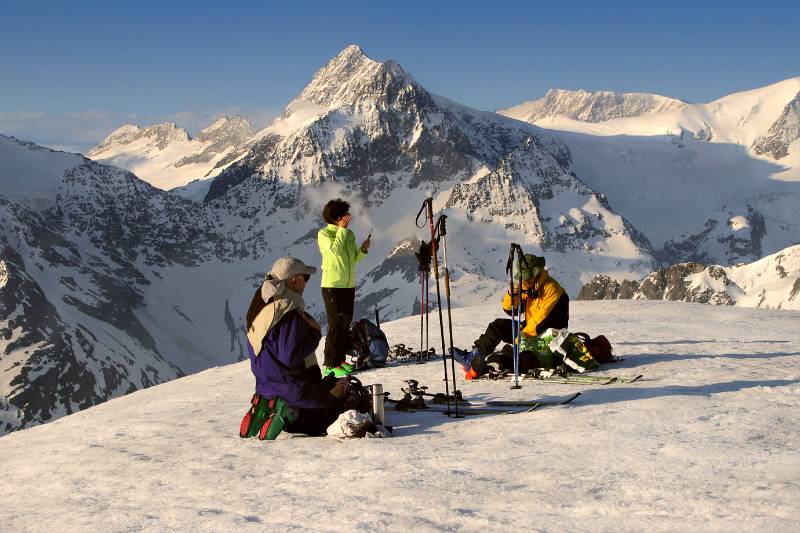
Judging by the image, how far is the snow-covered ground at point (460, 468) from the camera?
253 inches

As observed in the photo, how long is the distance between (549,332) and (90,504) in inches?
301

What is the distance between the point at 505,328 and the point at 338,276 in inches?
114

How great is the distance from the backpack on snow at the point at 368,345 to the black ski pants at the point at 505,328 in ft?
7.59

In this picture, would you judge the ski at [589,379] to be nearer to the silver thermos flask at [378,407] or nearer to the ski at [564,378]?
the ski at [564,378]

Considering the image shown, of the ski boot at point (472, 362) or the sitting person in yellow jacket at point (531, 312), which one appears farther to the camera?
the sitting person in yellow jacket at point (531, 312)

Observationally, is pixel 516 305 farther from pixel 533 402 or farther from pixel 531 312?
pixel 533 402

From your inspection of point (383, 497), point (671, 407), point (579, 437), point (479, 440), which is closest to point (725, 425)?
point (671, 407)

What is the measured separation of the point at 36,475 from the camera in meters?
8.28

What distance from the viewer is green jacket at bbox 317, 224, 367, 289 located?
14.0m

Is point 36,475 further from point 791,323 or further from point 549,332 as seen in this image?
point 791,323

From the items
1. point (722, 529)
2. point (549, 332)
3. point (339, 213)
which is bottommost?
point (722, 529)

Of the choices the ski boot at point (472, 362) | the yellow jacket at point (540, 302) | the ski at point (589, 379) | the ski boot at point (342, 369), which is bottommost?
the ski at point (589, 379)

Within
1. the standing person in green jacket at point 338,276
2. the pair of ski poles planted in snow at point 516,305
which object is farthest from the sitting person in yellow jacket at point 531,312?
the standing person in green jacket at point 338,276

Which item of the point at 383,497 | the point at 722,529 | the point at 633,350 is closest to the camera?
the point at 722,529
